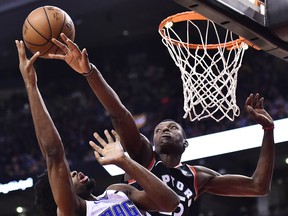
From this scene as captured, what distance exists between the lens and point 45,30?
347 centimetres

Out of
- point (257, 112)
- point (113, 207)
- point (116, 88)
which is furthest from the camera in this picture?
point (116, 88)

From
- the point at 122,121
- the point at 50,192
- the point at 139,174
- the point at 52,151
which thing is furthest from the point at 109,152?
the point at 122,121

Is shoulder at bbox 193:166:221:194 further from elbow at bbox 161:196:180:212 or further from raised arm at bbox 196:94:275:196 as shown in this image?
elbow at bbox 161:196:180:212

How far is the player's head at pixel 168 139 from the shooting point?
378 cm

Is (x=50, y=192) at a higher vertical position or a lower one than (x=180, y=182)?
higher

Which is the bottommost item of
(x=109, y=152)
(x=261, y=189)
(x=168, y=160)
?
(x=261, y=189)

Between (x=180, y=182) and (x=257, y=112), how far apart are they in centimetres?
66

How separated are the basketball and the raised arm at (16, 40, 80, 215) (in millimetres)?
427

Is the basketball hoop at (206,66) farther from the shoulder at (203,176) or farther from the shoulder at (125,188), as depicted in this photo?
the shoulder at (125,188)

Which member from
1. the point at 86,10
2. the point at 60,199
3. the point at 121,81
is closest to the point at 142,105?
the point at 121,81

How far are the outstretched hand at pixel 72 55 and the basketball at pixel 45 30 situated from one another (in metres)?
0.08

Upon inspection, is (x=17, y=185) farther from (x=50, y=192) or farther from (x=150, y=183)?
(x=150, y=183)

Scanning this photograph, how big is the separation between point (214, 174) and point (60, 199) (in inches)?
49.7

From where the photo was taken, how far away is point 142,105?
1356 centimetres
